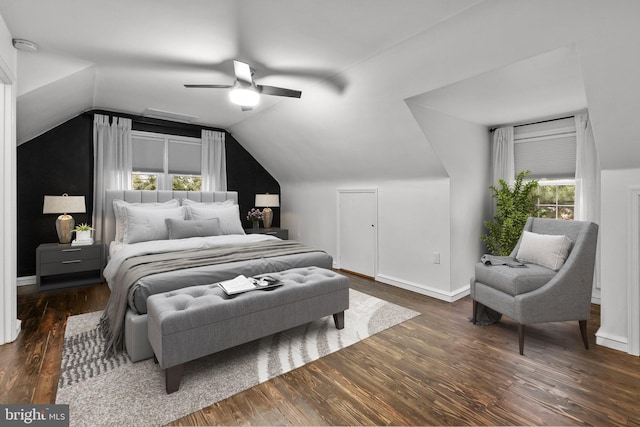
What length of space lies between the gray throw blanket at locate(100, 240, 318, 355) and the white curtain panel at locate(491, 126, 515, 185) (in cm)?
281

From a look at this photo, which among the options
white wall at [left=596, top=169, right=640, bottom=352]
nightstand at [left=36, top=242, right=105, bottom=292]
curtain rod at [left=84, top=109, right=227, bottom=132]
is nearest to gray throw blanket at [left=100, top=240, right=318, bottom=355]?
nightstand at [left=36, top=242, right=105, bottom=292]

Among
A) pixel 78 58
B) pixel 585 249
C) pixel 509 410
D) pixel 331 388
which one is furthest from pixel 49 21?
pixel 585 249

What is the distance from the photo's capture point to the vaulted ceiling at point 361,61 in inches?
78.7

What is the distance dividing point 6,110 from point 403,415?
3584 mm

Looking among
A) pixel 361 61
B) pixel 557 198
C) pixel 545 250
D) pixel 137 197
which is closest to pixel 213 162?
pixel 137 197

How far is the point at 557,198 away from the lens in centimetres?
388

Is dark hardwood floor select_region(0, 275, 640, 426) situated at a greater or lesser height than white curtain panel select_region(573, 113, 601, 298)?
lesser

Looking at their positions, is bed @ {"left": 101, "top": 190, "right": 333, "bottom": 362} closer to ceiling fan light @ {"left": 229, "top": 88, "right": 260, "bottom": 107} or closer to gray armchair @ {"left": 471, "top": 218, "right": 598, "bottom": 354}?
ceiling fan light @ {"left": 229, "top": 88, "right": 260, "bottom": 107}

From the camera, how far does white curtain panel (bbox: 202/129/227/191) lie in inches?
214

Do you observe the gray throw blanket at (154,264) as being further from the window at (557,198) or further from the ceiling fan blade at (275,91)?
the window at (557,198)

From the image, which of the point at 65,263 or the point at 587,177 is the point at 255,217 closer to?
the point at 65,263

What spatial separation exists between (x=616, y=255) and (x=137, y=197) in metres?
5.47

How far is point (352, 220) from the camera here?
493cm

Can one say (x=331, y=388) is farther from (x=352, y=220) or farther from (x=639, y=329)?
(x=352, y=220)
